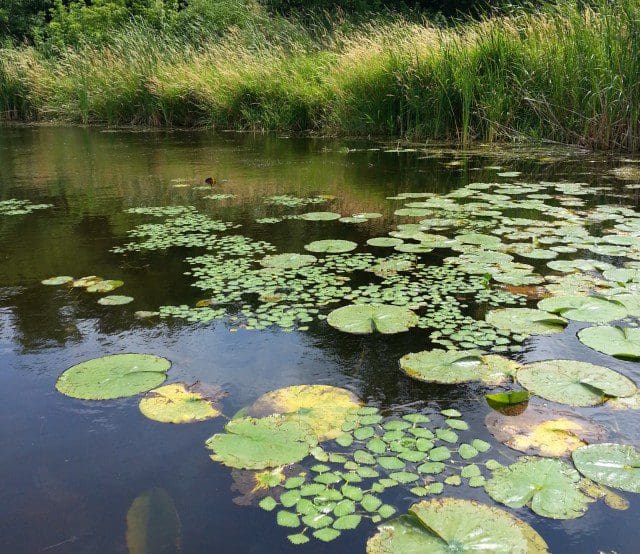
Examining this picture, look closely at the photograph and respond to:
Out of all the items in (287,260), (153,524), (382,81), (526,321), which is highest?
(382,81)

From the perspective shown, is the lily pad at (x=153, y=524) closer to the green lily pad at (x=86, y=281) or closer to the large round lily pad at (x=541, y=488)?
the large round lily pad at (x=541, y=488)

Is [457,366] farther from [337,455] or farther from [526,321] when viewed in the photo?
[337,455]

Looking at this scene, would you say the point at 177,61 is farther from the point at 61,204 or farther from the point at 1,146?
the point at 61,204

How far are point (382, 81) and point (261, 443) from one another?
6983 millimetres

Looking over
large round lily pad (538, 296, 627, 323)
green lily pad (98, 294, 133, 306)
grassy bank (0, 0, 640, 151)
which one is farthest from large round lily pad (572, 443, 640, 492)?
grassy bank (0, 0, 640, 151)

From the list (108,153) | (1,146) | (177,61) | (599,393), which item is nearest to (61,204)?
(108,153)

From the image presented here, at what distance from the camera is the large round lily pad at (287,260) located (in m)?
2.85

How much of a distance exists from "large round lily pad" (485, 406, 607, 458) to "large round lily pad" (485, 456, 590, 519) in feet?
0.20

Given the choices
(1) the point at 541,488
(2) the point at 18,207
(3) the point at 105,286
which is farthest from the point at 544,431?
(2) the point at 18,207

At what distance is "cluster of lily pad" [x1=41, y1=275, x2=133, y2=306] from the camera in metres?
2.48

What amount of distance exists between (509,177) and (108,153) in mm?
4730

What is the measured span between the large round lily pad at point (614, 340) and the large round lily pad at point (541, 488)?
2.20 feet

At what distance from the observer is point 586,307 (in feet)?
7.38

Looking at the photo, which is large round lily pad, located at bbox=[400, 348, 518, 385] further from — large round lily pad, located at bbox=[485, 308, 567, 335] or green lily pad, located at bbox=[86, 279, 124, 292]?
green lily pad, located at bbox=[86, 279, 124, 292]
